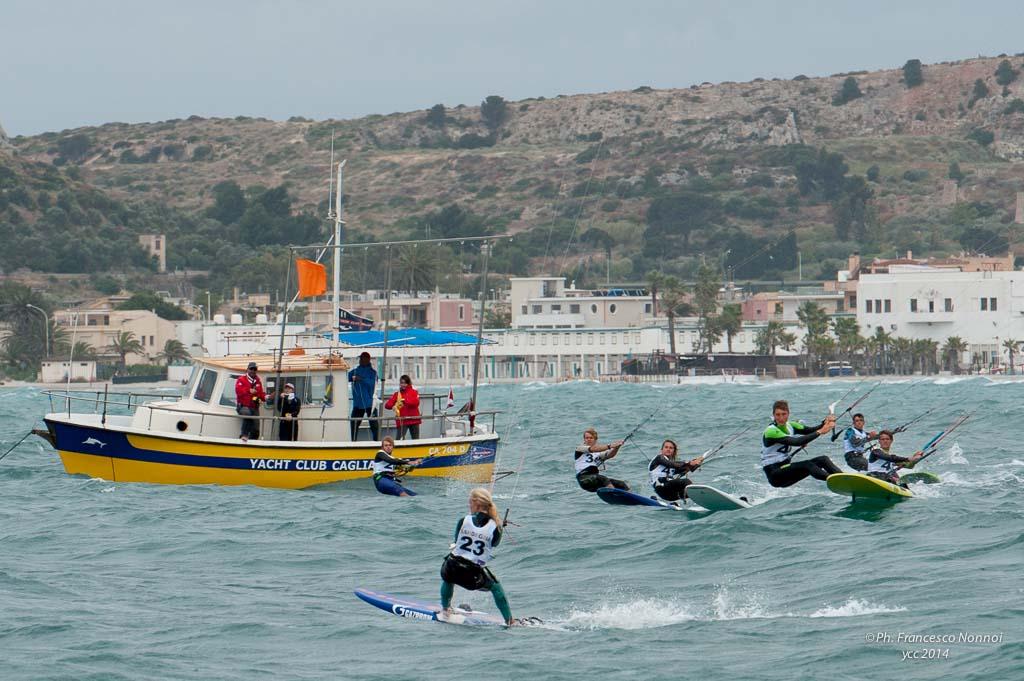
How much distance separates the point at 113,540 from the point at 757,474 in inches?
688

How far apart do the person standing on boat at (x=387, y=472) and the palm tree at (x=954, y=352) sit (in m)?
110

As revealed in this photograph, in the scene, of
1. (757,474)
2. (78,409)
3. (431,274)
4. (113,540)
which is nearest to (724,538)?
(113,540)

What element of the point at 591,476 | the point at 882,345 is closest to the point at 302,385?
the point at 591,476

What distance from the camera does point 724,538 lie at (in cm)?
2650

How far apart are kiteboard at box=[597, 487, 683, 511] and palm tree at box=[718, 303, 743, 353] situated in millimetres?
120915

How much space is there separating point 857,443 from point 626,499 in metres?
4.35

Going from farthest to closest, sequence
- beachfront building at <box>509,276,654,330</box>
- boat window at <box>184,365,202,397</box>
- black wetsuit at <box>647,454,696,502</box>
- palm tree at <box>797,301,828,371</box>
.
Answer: beachfront building at <box>509,276,654,330</box> < palm tree at <box>797,301,828,371</box> < boat window at <box>184,365,202,397</box> < black wetsuit at <box>647,454,696,502</box>

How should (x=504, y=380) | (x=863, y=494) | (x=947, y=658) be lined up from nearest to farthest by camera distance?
(x=947, y=658), (x=863, y=494), (x=504, y=380)

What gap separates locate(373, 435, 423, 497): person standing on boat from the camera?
32406 millimetres

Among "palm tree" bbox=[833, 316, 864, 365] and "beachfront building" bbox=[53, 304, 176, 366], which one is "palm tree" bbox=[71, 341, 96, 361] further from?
"palm tree" bbox=[833, 316, 864, 365]

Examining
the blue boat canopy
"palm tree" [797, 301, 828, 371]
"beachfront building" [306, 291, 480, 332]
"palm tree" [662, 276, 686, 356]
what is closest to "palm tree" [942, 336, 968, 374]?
"palm tree" [797, 301, 828, 371]

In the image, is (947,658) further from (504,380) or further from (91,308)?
(91,308)

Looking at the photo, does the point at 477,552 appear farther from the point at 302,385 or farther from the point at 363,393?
the point at 302,385

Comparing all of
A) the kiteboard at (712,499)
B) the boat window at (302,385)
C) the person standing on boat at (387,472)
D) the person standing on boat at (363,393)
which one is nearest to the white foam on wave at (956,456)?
the kiteboard at (712,499)
